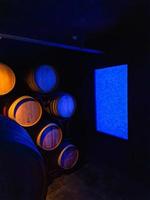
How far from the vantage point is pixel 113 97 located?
315 cm

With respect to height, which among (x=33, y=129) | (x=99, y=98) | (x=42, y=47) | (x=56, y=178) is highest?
(x=42, y=47)

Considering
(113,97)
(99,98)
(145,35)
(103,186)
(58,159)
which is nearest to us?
(145,35)

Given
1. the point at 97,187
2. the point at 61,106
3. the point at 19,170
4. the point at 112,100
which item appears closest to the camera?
the point at 19,170

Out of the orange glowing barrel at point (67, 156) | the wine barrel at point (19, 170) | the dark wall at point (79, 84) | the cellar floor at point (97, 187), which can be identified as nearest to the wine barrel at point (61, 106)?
the dark wall at point (79, 84)

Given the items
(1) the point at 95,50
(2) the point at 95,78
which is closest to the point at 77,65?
(2) the point at 95,78

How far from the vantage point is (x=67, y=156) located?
9.99 feet

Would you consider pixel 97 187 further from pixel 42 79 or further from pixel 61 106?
pixel 42 79

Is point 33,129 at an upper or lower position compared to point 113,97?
lower

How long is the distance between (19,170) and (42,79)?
195cm

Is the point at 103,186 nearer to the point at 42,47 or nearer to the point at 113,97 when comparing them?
the point at 113,97

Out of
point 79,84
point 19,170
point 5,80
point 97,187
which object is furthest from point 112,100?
point 19,170

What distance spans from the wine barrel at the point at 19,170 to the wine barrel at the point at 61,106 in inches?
76.2

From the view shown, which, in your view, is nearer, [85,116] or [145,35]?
[145,35]

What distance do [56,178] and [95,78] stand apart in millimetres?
1863
